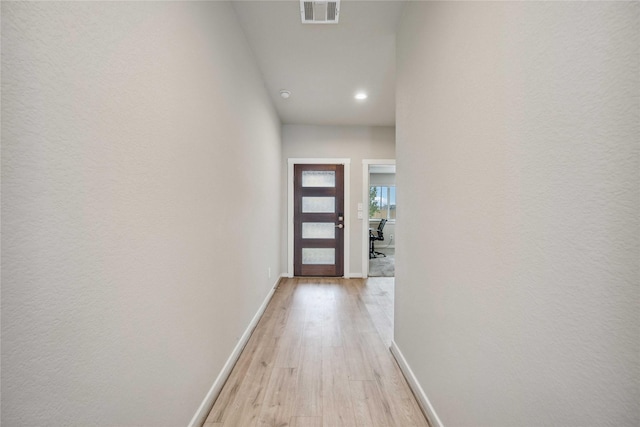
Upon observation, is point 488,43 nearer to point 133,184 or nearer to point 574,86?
point 574,86

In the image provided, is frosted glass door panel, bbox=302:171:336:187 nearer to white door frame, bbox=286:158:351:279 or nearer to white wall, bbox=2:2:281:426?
white door frame, bbox=286:158:351:279

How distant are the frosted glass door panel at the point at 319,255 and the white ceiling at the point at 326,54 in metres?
2.23

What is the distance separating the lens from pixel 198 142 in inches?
56.7

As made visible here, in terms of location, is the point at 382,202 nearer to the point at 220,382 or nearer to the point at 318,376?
the point at 318,376

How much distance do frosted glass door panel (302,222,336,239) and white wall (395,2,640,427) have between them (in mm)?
3240

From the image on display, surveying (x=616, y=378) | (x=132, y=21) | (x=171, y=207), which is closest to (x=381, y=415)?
(x=616, y=378)

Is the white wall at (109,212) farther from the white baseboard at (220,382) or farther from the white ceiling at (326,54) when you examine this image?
the white ceiling at (326,54)

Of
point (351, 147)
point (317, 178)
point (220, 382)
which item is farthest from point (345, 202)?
point (220, 382)

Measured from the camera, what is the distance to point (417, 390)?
5.40 feet

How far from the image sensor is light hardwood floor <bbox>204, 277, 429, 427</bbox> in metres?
1.52

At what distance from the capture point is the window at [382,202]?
8766mm

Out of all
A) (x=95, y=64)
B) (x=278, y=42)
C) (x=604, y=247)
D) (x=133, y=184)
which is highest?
(x=278, y=42)

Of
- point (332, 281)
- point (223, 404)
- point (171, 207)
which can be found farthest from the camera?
point (332, 281)

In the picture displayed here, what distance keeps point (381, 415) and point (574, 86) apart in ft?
5.61
